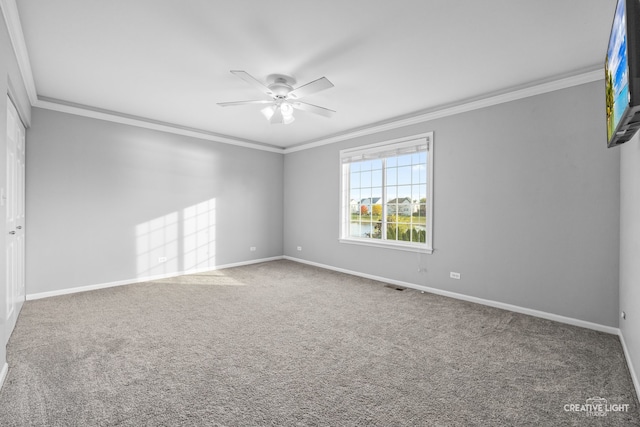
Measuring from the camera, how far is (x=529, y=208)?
11.9ft

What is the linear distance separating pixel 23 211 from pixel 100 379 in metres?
3.05

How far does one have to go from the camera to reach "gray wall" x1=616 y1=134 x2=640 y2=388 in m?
2.21

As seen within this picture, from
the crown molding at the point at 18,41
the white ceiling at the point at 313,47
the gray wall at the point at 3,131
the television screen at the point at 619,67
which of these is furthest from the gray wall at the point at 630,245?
the crown molding at the point at 18,41

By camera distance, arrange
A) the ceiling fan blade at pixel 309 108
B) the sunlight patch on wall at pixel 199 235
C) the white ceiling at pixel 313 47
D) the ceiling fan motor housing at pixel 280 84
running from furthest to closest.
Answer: the sunlight patch on wall at pixel 199 235
the ceiling fan blade at pixel 309 108
the ceiling fan motor housing at pixel 280 84
the white ceiling at pixel 313 47

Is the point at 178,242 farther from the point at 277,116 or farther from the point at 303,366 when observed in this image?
the point at 303,366

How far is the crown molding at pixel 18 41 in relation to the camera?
2246 mm

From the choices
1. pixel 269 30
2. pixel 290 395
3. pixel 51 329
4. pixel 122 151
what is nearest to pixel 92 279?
pixel 51 329

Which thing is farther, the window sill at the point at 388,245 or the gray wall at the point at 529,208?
the window sill at the point at 388,245

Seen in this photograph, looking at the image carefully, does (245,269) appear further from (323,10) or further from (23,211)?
(323,10)

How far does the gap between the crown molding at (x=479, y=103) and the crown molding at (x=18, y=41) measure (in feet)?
14.4

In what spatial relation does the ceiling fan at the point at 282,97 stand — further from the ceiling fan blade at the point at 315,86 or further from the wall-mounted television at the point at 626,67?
the wall-mounted television at the point at 626,67

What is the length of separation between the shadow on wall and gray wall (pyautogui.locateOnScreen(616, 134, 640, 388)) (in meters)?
5.84

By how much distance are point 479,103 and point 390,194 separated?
189 centimetres

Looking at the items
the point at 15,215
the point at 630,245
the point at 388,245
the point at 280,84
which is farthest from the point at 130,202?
the point at 630,245
